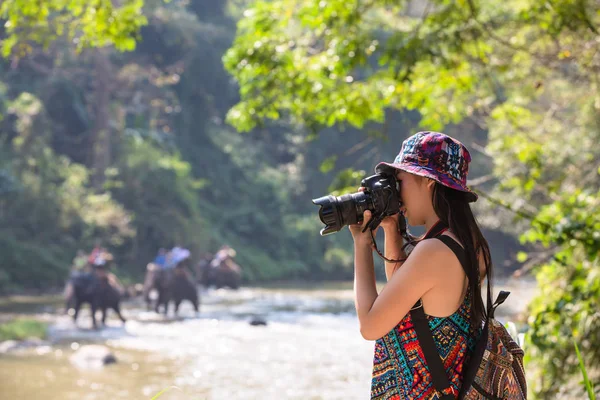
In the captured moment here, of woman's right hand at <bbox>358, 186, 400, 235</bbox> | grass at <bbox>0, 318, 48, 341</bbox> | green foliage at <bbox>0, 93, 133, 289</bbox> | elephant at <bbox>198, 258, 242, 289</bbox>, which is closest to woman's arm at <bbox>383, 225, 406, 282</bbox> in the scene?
woman's right hand at <bbox>358, 186, 400, 235</bbox>

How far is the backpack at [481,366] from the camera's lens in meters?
2.03

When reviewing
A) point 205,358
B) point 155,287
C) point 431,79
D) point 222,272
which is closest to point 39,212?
point 222,272

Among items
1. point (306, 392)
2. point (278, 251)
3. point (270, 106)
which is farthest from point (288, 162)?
point (270, 106)

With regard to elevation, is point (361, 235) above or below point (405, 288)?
above

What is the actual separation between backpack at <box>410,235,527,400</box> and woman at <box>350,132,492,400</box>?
0.02 meters

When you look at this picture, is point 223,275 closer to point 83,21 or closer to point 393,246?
point 83,21

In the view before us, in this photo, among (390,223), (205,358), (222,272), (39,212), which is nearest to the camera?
(390,223)

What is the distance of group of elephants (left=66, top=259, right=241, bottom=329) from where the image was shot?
14945 millimetres

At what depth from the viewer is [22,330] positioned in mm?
12883

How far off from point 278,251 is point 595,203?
30337 millimetres

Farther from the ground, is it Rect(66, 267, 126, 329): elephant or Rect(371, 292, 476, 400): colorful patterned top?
Rect(66, 267, 126, 329): elephant

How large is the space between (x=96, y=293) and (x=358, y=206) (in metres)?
13.3

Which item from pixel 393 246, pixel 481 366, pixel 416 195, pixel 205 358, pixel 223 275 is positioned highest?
pixel 223 275

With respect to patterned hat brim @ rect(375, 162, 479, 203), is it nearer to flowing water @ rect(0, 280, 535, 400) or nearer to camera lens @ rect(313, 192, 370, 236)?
camera lens @ rect(313, 192, 370, 236)
